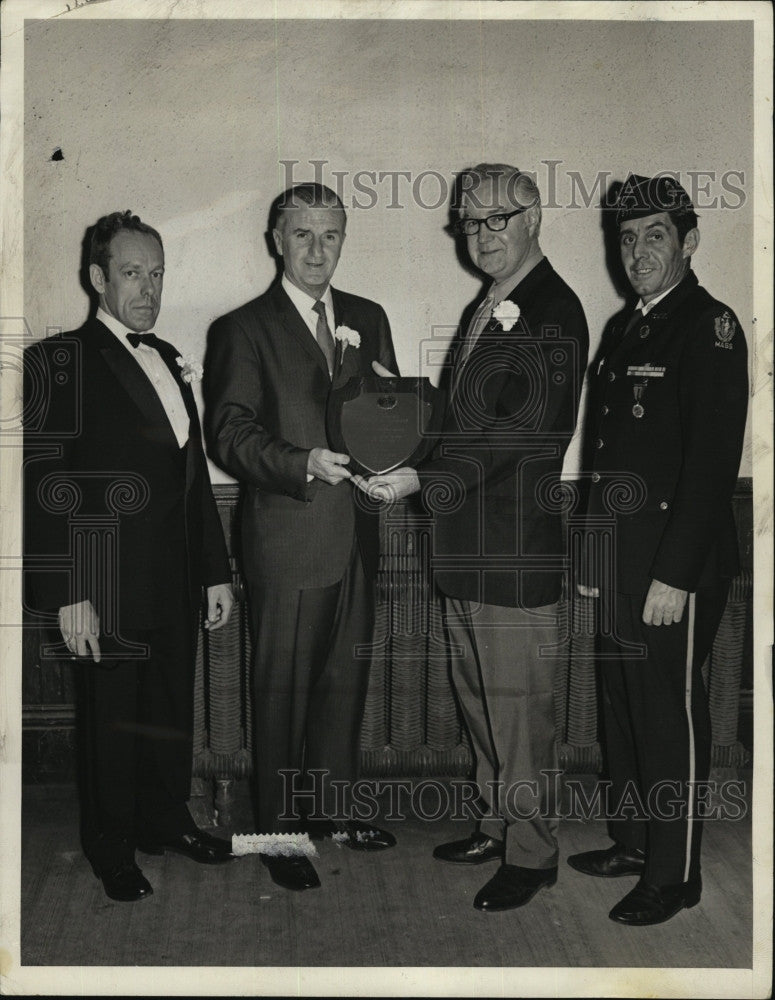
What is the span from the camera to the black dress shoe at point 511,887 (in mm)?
2367

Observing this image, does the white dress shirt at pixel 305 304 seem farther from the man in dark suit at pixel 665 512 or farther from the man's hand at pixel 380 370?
the man in dark suit at pixel 665 512

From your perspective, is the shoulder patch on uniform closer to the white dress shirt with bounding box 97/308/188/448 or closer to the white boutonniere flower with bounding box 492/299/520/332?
the white boutonniere flower with bounding box 492/299/520/332

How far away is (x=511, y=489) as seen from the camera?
2355 millimetres

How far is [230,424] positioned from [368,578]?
0.44 metres

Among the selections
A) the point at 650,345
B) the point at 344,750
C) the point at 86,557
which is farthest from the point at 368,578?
the point at 650,345

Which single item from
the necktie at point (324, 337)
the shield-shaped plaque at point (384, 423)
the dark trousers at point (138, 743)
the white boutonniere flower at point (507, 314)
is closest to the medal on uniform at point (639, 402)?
the white boutonniere flower at point (507, 314)

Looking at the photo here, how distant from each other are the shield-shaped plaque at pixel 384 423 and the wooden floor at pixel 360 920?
86 cm

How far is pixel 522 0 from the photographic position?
2.36 metres

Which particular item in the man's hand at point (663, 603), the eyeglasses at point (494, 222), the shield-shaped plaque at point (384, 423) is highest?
the eyeglasses at point (494, 222)

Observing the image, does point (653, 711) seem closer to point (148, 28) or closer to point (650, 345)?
point (650, 345)

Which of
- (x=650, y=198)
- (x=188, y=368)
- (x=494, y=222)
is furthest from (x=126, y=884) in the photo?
(x=650, y=198)

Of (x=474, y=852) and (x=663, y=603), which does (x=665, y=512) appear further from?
(x=474, y=852)

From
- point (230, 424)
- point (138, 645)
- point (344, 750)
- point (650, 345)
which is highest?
point (650, 345)

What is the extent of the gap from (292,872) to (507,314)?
125cm
